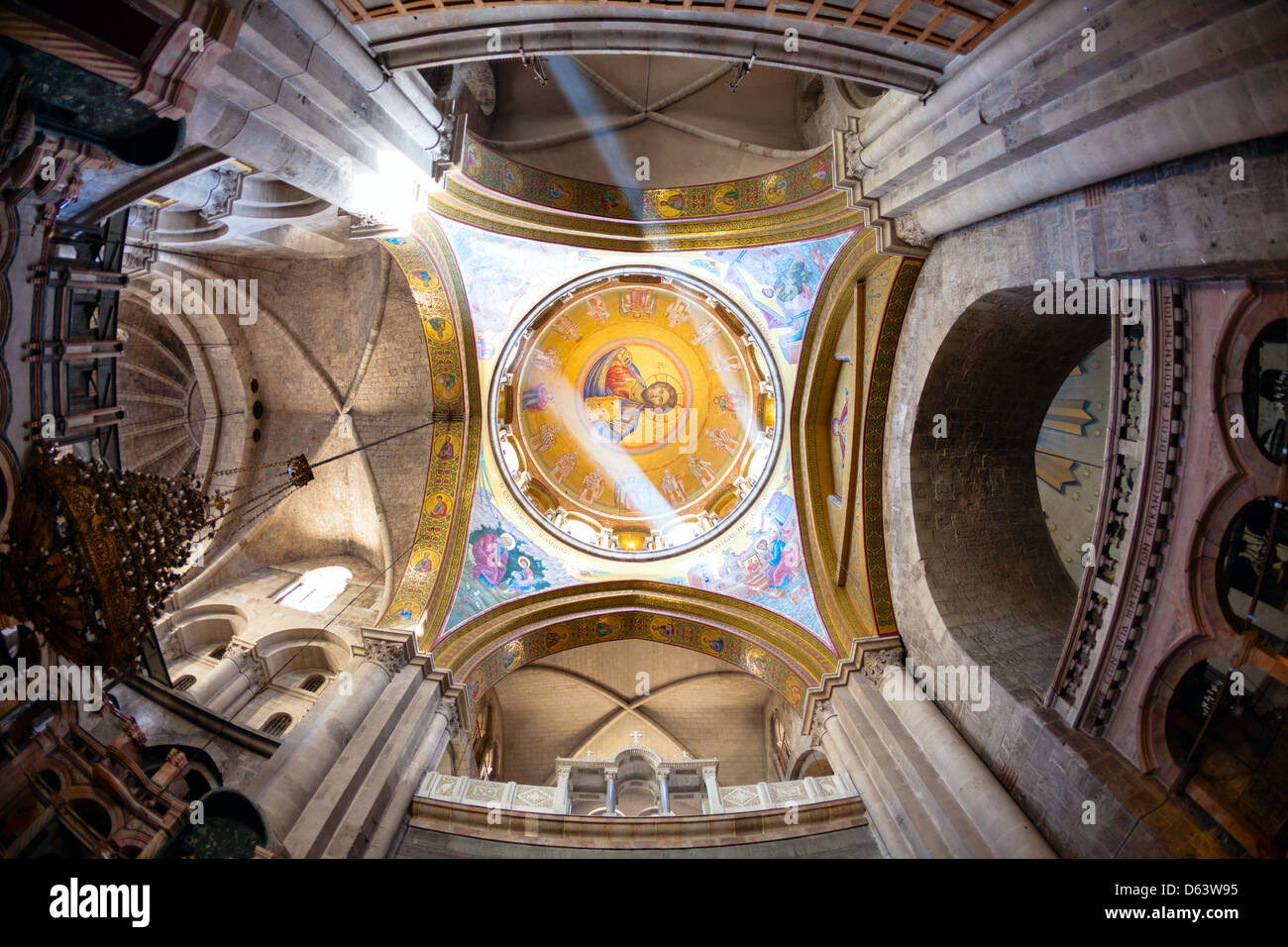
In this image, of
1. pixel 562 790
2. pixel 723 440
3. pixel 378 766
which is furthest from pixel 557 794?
pixel 723 440

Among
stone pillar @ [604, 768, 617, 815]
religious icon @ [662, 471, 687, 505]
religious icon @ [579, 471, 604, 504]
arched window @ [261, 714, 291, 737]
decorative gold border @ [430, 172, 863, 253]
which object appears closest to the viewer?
stone pillar @ [604, 768, 617, 815]

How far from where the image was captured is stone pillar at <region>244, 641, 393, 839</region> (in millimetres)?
6508

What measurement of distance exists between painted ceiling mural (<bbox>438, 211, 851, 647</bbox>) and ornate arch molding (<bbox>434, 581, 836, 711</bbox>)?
25 cm

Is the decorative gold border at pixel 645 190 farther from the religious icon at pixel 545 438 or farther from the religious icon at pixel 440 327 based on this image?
the religious icon at pixel 545 438

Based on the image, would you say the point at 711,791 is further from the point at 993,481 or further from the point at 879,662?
the point at 993,481

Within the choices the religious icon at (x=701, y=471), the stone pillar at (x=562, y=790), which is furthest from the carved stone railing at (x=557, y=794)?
the religious icon at (x=701, y=471)

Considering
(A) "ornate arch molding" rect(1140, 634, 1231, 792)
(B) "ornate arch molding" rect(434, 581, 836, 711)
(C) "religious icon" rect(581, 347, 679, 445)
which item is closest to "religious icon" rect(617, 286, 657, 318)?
(C) "religious icon" rect(581, 347, 679, 445)

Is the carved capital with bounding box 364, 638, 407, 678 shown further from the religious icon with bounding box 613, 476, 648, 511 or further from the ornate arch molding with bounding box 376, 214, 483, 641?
the religious icon with bounding box 613, 476, 648, 511

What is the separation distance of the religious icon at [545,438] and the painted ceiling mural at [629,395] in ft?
0.11

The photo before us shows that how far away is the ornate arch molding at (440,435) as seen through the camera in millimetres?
10125

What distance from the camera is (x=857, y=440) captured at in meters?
10.0

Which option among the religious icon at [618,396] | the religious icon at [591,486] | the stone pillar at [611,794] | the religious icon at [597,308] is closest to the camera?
the stone pillar at [611,794]

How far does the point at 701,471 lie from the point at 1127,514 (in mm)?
9083

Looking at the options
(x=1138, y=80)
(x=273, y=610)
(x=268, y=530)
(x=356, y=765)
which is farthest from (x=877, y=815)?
(x=268, y=530)
